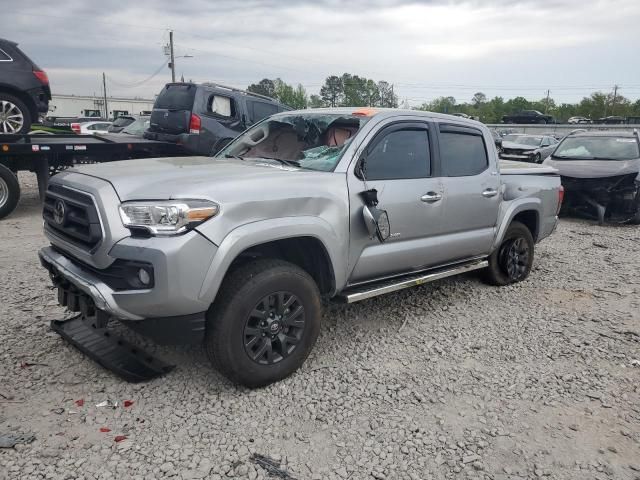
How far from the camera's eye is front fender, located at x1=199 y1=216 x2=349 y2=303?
2.95m

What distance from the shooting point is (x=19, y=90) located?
322 inches

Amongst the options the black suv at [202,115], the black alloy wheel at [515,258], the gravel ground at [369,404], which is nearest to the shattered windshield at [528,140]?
→ the black suv at [202,115]

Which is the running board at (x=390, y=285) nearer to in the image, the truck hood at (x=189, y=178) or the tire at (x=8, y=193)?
the truck hood at (x=189, y=178)

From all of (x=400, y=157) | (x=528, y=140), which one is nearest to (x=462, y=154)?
(x=400, y=157)

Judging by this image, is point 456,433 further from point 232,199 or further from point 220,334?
point 232,199

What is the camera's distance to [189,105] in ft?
31.6

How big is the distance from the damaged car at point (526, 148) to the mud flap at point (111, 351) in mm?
13288

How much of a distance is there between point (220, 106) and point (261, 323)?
7.45 m

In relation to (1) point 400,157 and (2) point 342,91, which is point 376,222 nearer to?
(1) point 400,157

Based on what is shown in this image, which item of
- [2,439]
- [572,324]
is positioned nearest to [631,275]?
[572,324]

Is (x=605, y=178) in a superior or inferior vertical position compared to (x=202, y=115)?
inferior

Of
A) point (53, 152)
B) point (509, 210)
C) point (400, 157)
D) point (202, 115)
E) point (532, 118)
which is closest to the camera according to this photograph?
point (400, 157)

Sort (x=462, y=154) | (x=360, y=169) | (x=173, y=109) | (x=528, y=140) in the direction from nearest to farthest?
(x=360, y=169)
(x=462, y=154)
(x=173, y=109)
(x=528, y=140)

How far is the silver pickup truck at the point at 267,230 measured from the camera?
2.90m
